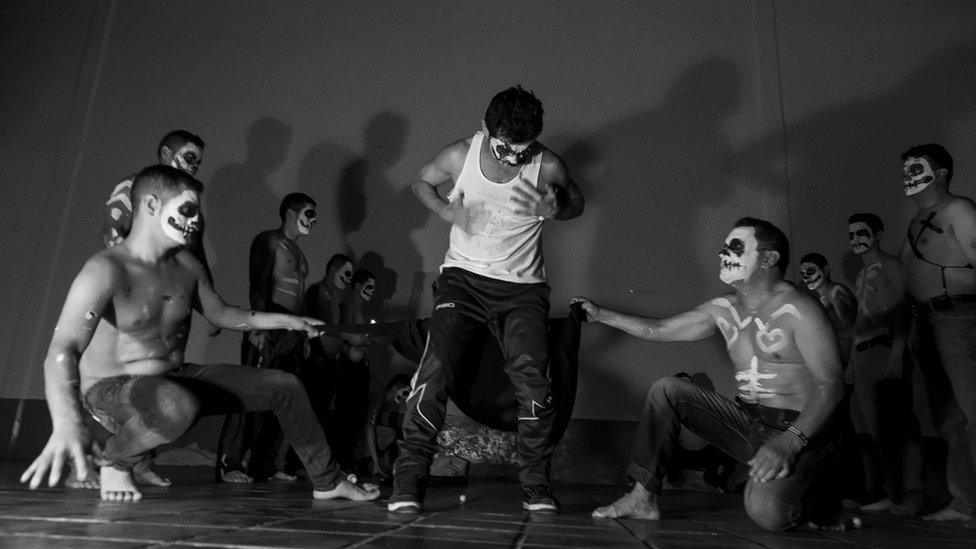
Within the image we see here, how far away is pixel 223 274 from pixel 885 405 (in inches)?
171

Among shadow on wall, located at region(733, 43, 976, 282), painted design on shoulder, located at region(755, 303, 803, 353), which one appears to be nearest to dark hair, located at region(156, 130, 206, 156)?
painted design on shoulder, located at region(755, 303, 803, 353)

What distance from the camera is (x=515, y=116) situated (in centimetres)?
309

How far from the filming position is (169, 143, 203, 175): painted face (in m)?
4.15

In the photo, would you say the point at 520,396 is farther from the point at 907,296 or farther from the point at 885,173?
the point at 885,173

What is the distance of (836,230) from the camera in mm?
5461

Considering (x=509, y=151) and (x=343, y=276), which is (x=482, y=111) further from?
(x=509, y=151)

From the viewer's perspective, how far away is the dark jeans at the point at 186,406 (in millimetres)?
2836

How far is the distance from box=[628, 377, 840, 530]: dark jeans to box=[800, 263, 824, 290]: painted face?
2308mm

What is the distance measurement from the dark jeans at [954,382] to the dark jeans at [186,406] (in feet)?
9.21

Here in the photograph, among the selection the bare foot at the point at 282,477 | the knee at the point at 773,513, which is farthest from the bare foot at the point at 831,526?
the bare foot at the point at 282,477

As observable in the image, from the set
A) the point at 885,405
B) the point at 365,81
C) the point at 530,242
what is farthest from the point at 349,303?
the point at 885,405

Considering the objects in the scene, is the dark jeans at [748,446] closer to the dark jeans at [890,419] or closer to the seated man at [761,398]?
the seated man at [761,398]

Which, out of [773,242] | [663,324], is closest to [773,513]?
[663,324]

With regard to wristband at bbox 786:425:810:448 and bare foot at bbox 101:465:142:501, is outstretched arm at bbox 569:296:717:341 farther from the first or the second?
bare foot at bbox 101:465:142:501
